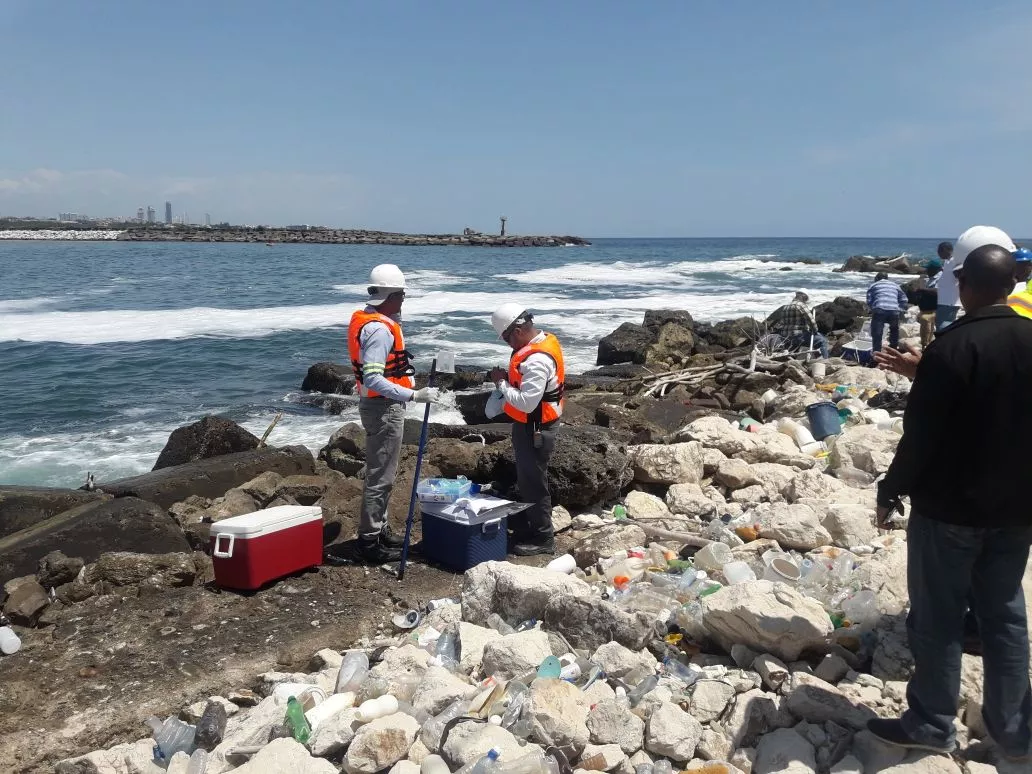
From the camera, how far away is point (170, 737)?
3.71m

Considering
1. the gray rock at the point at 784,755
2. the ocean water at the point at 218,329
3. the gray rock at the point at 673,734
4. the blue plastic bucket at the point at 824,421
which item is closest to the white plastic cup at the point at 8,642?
the gray rock at the point at 673,734

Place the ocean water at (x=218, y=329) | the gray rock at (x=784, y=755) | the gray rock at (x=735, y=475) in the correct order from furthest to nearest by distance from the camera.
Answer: the ocean water at (x=218, y=329) < the gray rock at (x=735, y=475) < the gray rock at (x=784, y=755)

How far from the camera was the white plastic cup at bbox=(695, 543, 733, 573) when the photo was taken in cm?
517

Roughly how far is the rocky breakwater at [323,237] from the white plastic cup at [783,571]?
291ft

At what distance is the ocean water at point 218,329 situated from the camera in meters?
12.2

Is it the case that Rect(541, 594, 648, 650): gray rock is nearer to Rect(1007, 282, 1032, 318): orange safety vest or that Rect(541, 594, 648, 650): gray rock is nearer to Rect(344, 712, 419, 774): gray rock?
Rect(344, 712, 419, 774): gray rock

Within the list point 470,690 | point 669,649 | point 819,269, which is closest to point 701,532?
point 669,649

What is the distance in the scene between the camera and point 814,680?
3.52 meters

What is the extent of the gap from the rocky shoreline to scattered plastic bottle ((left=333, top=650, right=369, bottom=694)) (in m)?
0.03

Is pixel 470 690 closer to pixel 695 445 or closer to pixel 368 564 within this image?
pixel 368 564

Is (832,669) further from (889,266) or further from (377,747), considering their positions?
(889,266)

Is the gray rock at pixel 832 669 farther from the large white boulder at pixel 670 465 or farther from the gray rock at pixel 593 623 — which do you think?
the large white boulder at pixel 670 465

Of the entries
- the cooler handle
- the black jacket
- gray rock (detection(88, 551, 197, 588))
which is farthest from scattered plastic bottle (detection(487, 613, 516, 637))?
the black jacket

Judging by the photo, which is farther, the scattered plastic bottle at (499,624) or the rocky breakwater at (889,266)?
the rocky breakwater at (889,266)
